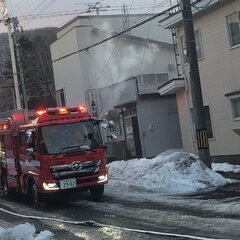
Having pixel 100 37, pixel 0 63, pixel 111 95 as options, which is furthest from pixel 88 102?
pixel 0 63

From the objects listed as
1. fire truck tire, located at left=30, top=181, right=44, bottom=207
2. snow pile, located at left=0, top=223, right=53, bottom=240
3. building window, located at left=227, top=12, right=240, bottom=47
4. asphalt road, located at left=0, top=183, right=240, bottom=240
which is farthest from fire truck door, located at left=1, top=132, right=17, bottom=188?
building window, located at left=227, top=12, right=240, bottom=47

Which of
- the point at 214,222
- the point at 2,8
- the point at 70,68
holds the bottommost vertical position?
the point at 214,222

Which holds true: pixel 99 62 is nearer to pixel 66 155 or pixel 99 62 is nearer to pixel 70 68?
pixel 70 68

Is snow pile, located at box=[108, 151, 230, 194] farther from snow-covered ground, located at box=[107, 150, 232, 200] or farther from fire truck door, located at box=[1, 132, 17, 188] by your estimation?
fire truck door, located at box=[1, 132, 17, 188]

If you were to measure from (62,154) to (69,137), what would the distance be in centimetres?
60

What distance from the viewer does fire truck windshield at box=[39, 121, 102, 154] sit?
14602 millimetres

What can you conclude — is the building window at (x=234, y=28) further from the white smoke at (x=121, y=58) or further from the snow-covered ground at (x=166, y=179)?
the white smoke at (x=121, y=58)

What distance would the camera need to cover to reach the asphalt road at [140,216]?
377 inches

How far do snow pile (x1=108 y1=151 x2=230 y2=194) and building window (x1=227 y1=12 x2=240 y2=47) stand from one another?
18.9 ft

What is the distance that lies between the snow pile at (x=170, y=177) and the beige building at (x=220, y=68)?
4.19m

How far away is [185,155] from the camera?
18.0 m

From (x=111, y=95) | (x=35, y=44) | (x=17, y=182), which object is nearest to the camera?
(x=17, y=182)

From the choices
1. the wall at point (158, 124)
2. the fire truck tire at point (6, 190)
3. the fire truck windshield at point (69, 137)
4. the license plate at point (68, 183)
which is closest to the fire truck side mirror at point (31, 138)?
the fire truck windshield at point (69, 137)

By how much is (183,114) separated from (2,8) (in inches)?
796
